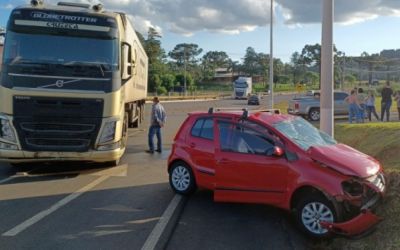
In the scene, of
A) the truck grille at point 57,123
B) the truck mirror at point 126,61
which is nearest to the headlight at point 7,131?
the truck grille at point 57,123

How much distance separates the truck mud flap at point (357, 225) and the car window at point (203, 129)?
107 inches

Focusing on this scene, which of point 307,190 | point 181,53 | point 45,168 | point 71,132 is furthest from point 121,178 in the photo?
point 181,53

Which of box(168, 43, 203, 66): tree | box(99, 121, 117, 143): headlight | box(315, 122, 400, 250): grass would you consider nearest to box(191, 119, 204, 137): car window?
box(99, 121, 117, 143): headlight

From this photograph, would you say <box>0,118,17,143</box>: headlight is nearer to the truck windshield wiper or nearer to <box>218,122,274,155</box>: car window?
the truck windshield wiper

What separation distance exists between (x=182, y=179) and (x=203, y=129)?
104cm

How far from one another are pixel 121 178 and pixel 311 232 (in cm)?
524

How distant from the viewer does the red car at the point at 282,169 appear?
20.7 feet

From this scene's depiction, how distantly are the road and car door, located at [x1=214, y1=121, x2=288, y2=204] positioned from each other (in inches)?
16.2

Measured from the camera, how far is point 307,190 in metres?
6.70

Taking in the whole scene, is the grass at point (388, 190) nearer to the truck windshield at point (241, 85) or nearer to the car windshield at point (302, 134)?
the car windshield at point (302, 134)

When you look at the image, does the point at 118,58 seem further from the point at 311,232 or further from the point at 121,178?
the point at 311,232

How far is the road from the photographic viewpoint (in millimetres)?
6188

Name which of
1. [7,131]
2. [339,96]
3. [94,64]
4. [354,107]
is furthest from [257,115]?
[339,96]

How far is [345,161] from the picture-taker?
661 centimetres
